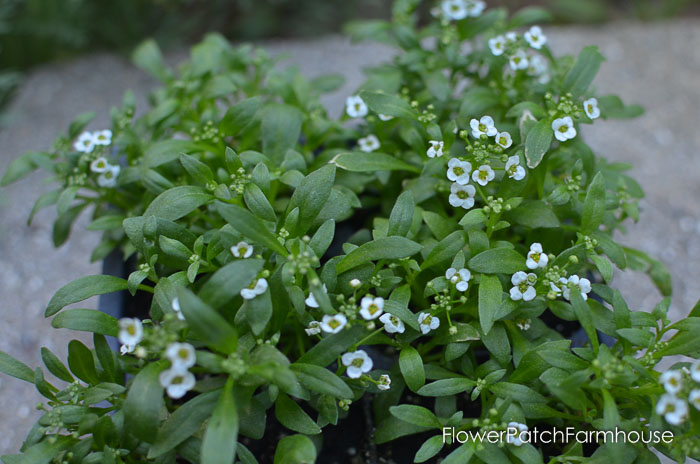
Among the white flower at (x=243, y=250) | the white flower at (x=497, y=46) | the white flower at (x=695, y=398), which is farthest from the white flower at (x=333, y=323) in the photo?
the white flower at (x=497, y=46)

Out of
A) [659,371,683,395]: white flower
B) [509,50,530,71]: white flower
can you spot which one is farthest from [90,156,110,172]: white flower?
[659,371,683,395]: white flower

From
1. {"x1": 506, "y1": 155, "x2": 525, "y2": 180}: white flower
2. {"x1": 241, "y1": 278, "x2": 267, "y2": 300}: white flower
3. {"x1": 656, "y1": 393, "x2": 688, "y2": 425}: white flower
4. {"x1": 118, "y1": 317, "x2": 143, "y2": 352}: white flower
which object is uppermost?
{"x1": 506, "y1": 155, "x2": 525, "y2": 180}: white flower

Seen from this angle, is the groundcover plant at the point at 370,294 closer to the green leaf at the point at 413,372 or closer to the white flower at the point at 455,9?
the green leaf at the point at 413,372

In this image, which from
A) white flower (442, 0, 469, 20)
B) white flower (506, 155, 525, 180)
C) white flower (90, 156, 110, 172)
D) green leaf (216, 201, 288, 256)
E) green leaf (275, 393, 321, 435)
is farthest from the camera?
white flower (442, 0, 469, 20)

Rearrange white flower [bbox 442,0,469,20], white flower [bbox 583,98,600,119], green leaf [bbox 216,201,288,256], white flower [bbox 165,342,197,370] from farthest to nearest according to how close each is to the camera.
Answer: white flower [bbox 442,0,469,20] → white flower [bbox 583,98,600,119] → green leaf [bbox 216,201,288,256] → white flower [bbox 165,342,197,370]

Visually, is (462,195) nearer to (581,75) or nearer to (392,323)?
(392,323)

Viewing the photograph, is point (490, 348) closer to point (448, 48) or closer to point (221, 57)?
point (448, 48)

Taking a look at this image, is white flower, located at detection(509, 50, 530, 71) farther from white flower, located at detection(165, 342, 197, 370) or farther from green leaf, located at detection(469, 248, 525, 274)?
white flower, located at detection(165, 342, 197, 370)

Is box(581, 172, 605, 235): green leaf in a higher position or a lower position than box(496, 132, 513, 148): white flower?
lower

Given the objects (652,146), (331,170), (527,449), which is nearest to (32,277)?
(331,170)
